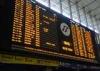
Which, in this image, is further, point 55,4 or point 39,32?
point 55,4

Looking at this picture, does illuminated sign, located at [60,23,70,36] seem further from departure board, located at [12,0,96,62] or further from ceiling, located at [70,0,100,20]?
ceiling, located at [70,0,100,20]

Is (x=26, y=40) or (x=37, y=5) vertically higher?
(x=37, y=5)

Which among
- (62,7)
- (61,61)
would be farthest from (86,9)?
(61,61)

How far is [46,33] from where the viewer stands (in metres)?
4.91

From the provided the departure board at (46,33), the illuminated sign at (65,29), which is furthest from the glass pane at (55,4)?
the illuminated sign at (65,29)

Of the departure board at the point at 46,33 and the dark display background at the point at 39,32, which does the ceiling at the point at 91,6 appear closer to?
the departure board at the point at 46,33

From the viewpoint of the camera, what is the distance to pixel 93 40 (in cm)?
717

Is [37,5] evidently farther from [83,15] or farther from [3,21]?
[83,15]

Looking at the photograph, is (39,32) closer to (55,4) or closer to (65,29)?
(65,29)

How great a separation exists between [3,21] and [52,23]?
175cm

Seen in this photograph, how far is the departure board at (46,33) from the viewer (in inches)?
167

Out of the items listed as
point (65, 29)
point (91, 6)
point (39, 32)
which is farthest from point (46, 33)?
point (91, 6)

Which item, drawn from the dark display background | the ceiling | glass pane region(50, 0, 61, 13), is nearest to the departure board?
the dark display background

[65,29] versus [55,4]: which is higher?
[55,4]
